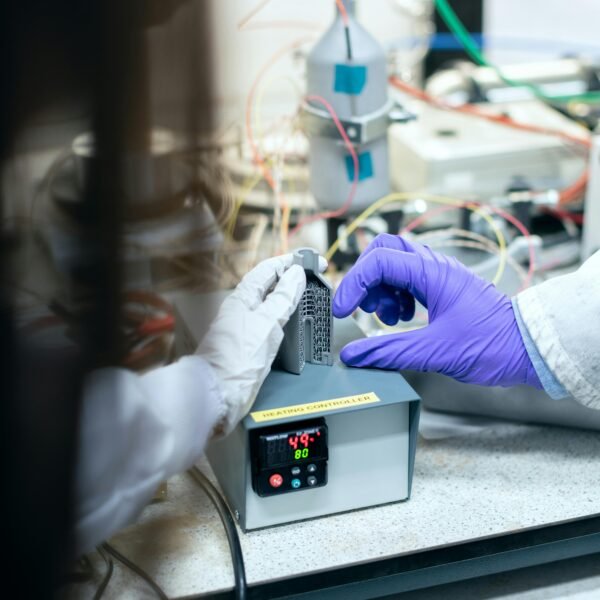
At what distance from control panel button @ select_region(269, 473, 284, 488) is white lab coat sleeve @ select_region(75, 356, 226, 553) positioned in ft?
0.38

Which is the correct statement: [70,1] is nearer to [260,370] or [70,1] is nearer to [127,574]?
[260,370]

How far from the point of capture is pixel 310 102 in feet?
5.01

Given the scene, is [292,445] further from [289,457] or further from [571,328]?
[571,328]

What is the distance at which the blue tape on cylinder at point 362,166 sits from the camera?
1.54 m

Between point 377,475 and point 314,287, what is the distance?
25 centimetres

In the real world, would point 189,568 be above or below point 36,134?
below

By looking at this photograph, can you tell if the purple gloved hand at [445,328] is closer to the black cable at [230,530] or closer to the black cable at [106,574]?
the black cable at [230,530]

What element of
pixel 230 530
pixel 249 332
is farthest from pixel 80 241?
pixel 230 530

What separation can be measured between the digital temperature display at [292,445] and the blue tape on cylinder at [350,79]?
689 millimetres

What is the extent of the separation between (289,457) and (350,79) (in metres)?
0.73

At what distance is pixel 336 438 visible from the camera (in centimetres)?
105

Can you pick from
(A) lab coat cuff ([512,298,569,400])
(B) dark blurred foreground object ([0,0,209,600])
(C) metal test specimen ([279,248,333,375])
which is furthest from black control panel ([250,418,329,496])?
(B) dark blurred foreground object ([0,0,209,600])

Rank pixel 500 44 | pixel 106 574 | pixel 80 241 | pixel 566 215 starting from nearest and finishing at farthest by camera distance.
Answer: pixel 80 241, pixel 106 574, pixel 566 215, pixel 500 44

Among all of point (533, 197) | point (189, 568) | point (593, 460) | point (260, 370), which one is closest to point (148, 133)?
point (260, 370)
